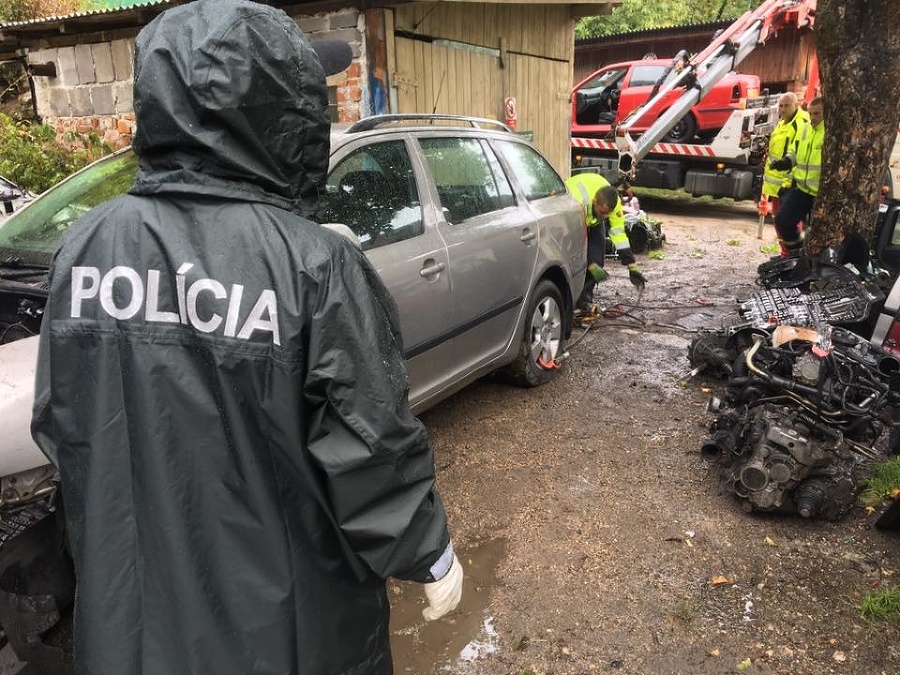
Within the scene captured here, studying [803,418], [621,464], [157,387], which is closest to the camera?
[157,387]

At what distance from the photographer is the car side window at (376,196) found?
11.0 feet

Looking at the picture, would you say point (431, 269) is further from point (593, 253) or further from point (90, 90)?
point (90, 90)

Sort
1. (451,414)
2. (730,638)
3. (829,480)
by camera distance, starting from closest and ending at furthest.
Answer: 1. (730,638)
2. (829,480)
3. (451,414)

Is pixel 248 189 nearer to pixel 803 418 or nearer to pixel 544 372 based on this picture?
pixel 803 418

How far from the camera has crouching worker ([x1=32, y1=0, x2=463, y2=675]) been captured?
Result: 1279 millimetres

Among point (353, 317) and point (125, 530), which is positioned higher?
point (353, 317)

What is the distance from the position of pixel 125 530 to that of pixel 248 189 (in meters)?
0.69

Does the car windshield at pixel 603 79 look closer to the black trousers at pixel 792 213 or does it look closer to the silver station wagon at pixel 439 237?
the black trousers at pixel 792 213

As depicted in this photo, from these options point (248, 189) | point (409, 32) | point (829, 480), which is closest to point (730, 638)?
point (829, 480)

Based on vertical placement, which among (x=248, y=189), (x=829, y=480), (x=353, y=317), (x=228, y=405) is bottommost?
(x=829, y=480)

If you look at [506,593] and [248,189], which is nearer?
[248,189]

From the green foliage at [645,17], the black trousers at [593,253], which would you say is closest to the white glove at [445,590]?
the black trousers at [593,253]

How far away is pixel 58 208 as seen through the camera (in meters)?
3.55

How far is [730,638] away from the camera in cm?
275
